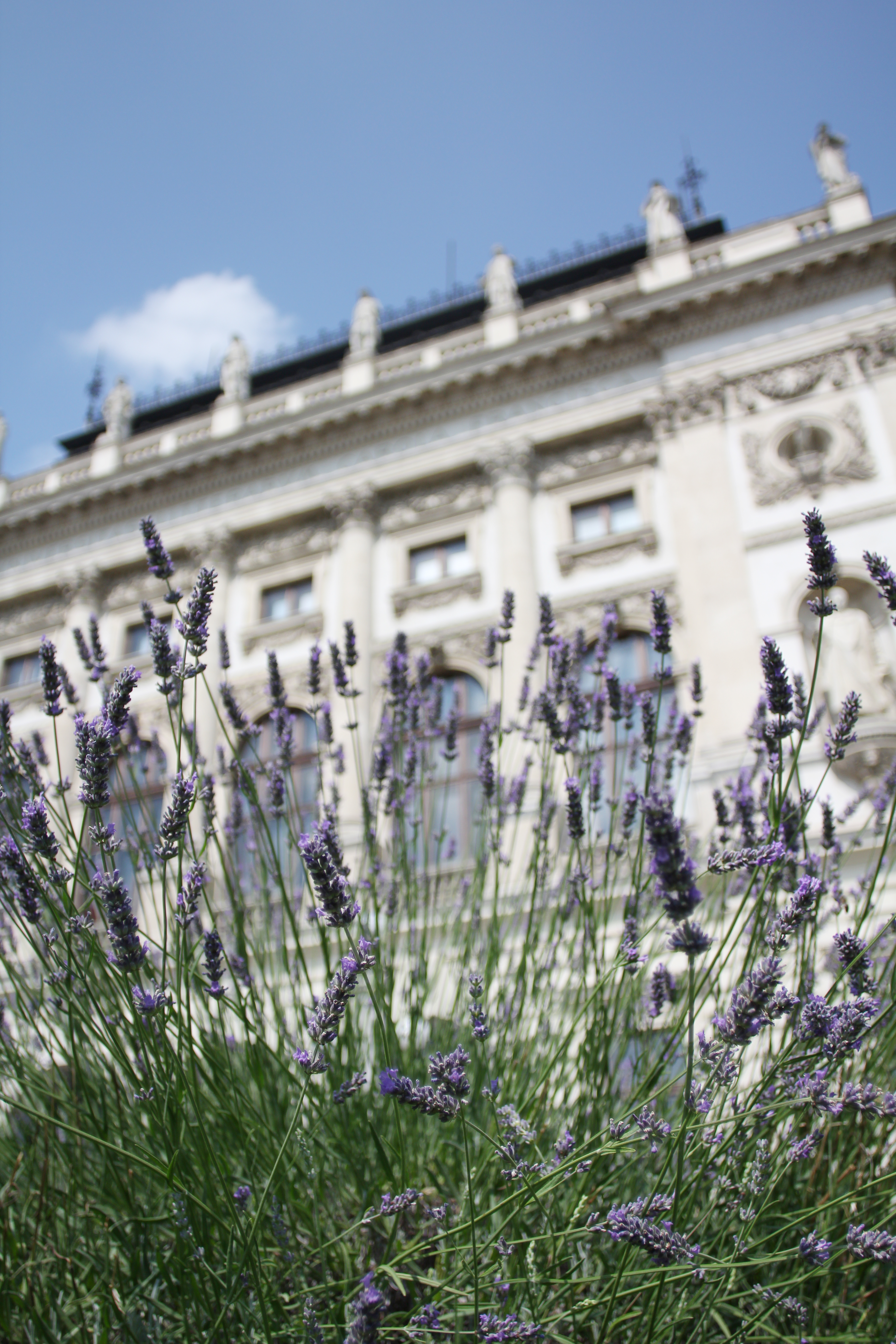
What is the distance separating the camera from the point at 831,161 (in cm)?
1347

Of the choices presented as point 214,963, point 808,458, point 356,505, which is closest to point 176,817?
point 214,963

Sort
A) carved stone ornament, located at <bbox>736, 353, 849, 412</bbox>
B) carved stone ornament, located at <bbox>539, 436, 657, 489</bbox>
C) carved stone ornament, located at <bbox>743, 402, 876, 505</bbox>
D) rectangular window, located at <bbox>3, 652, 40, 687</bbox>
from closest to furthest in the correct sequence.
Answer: carved stone ornament, located at <bbox>743, 402, 876, 505</bbox>, carved stone ornament, located at <bbox>736, 353, 849, 412</bbox>, carved stone ornament, located at <bbox>539, 436, 657, 489</bbox>, rectangular window, located at <bbox>3, 652, 40, 687</bbox>

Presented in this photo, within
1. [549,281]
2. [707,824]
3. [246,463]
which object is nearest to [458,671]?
[707,824]

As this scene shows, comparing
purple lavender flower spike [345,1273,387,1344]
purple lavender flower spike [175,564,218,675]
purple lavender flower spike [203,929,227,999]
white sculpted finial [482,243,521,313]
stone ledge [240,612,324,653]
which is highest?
white sculpted finial [482,243,521,313]

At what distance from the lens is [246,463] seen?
15.3 m

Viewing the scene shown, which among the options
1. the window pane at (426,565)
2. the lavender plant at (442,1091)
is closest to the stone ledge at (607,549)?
the window pane at (426,565)

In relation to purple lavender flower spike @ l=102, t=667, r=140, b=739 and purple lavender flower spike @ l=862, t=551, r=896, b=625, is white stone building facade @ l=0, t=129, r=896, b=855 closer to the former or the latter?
purple lavender flower spike @ l=862, t=551, r=896, b=625

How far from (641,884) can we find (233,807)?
2.12 meters

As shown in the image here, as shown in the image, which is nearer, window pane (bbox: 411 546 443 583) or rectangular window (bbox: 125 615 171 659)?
window pane (bbox: 411 546 443 583)

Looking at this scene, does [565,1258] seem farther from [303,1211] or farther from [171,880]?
[171,880]

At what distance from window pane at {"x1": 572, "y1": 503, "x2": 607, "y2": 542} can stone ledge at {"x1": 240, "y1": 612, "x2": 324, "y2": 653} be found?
3596 mm

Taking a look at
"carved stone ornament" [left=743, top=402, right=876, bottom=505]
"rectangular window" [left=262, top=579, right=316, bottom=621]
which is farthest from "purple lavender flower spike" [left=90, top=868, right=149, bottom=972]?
"rectangular window" [left=262, top=579, right=316, bottom=621]

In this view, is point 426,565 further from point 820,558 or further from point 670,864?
point 670,864

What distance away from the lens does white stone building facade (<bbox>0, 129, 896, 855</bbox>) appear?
11.1 metres
